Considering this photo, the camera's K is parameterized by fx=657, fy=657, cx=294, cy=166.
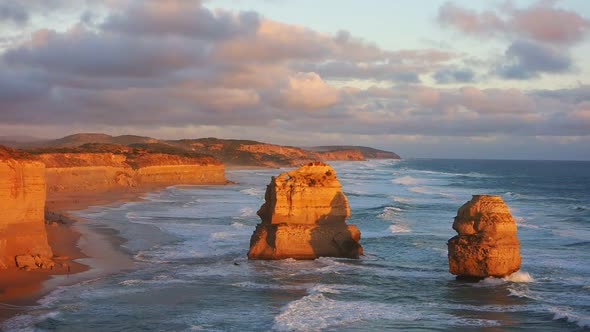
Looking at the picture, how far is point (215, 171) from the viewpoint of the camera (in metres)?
87.1

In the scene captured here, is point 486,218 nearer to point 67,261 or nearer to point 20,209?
point 67,261

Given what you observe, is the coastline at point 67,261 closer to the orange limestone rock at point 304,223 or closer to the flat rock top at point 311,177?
the orange limestone rock at point 304,223

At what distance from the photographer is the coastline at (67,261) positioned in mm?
18673

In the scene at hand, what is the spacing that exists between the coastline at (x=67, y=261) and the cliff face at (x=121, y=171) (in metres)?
15.3

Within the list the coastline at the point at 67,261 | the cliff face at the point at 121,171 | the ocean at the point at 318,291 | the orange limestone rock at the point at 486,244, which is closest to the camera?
the ocean at the point at 318,291

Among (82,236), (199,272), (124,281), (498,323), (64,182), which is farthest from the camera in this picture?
(64,182)

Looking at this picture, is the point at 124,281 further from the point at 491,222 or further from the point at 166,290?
the point at 491,222

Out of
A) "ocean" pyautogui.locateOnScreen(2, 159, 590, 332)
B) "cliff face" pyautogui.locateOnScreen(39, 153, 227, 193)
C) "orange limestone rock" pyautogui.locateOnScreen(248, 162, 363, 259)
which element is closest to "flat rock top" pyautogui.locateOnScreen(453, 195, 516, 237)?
"ocean" pyautogui.locateOnScreen(2, 159, 590, 332)

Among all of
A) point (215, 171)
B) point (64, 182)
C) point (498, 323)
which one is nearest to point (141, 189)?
point (64, 182)

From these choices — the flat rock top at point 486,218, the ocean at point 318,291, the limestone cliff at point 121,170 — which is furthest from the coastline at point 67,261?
the limestone cliff at point 121,170

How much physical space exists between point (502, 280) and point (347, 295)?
A: 516 cm

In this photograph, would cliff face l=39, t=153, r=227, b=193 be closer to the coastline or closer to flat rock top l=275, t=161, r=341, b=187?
the coastline

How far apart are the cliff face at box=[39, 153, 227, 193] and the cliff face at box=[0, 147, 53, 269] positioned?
3490 centimetres

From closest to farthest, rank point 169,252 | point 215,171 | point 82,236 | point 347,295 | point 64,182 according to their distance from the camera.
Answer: point 347,295 < point 169,252 < point 82,236 < point 64,182 < point 215,171
